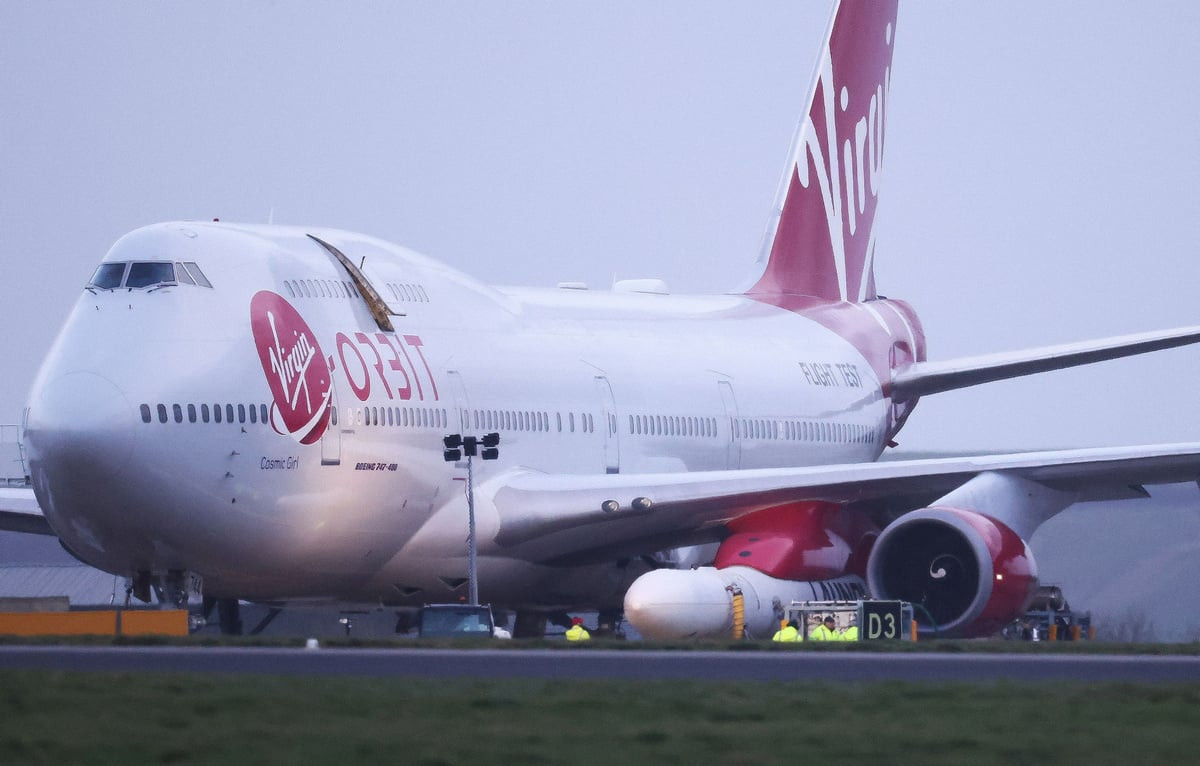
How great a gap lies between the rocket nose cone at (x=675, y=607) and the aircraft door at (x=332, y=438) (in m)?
3.57

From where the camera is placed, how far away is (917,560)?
85.8 feet

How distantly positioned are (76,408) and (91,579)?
34271mm

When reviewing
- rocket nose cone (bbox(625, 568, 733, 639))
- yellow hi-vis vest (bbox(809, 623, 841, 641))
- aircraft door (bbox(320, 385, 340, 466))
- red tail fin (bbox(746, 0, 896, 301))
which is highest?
red tail fin (bbox(746, 0, 896, 301))

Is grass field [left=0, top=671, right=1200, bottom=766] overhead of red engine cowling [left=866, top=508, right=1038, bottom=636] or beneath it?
beneath

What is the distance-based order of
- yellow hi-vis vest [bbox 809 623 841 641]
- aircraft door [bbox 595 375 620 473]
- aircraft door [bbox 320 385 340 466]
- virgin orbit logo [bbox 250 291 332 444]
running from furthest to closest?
aircraft door [bbox 595 375 620 473] → yellow hi-vis vest [bbox 809 623 841 641] → aircraft door [bbox 320 385 340 466] → virgin orbit logo [bbox 250 291 332 444]

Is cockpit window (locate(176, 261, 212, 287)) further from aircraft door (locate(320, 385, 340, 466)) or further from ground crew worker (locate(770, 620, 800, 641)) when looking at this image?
ground crew worker (locate(770, 620, 800, 641))

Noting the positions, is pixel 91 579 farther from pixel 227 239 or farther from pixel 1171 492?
pixel 227 239

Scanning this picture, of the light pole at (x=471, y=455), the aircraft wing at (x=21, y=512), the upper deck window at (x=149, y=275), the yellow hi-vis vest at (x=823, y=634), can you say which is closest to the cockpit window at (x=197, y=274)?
the upper deck window at (x=149, y=275)

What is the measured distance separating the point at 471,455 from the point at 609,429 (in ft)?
12.5

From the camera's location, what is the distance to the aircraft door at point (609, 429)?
92.8 ft

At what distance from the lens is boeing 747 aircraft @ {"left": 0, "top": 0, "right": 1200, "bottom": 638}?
73.2 ft

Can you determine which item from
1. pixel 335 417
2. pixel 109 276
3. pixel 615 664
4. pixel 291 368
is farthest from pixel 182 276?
pixel 615 664

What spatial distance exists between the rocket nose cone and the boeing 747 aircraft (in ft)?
0.11

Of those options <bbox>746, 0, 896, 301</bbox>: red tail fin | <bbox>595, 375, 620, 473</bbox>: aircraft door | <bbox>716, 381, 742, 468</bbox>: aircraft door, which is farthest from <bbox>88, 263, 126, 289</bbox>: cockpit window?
<bbox>746, 0, 896, 301</bbox>: red tail fin
